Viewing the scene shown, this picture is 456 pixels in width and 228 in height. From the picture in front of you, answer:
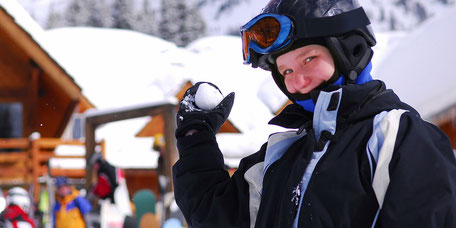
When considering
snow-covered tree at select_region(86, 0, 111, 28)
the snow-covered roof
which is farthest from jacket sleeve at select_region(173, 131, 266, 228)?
snow-covered tree at select_region(86, 0, 111, 28)

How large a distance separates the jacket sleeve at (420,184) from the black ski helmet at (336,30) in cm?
36

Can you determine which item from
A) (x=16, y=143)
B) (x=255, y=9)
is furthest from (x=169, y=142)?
(x=255, y=9)

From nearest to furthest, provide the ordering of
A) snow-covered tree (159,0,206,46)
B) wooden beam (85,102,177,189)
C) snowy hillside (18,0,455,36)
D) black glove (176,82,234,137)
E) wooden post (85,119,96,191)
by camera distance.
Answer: black glove (176,82,234,137)
wooden beam (85,102,177,189)
wooden post (85,119,96,191)
snow-covered tree (159,0,206,46)
snowy hillside (18,0,455,36)

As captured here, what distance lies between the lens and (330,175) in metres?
1.58

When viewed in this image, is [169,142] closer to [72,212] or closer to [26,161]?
[72,212]

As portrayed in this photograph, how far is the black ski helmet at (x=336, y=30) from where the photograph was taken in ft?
5.89

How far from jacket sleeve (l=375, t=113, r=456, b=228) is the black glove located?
27.2 inches

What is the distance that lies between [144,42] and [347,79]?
3074cm

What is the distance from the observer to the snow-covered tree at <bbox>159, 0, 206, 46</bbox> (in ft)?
165

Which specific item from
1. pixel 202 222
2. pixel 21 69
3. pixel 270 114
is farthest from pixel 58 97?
pixel 202 222

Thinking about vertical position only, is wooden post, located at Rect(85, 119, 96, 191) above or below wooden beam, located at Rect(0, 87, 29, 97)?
below

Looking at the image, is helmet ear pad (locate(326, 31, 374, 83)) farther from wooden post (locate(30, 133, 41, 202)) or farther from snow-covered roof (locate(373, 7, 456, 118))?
wooden post (locate(30, 133, 41, 202))

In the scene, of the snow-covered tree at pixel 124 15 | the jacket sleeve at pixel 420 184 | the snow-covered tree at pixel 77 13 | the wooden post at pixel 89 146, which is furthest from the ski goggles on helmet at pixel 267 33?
the snow-covered tree at pixel 77 13

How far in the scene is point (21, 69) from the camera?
44.7 ft
